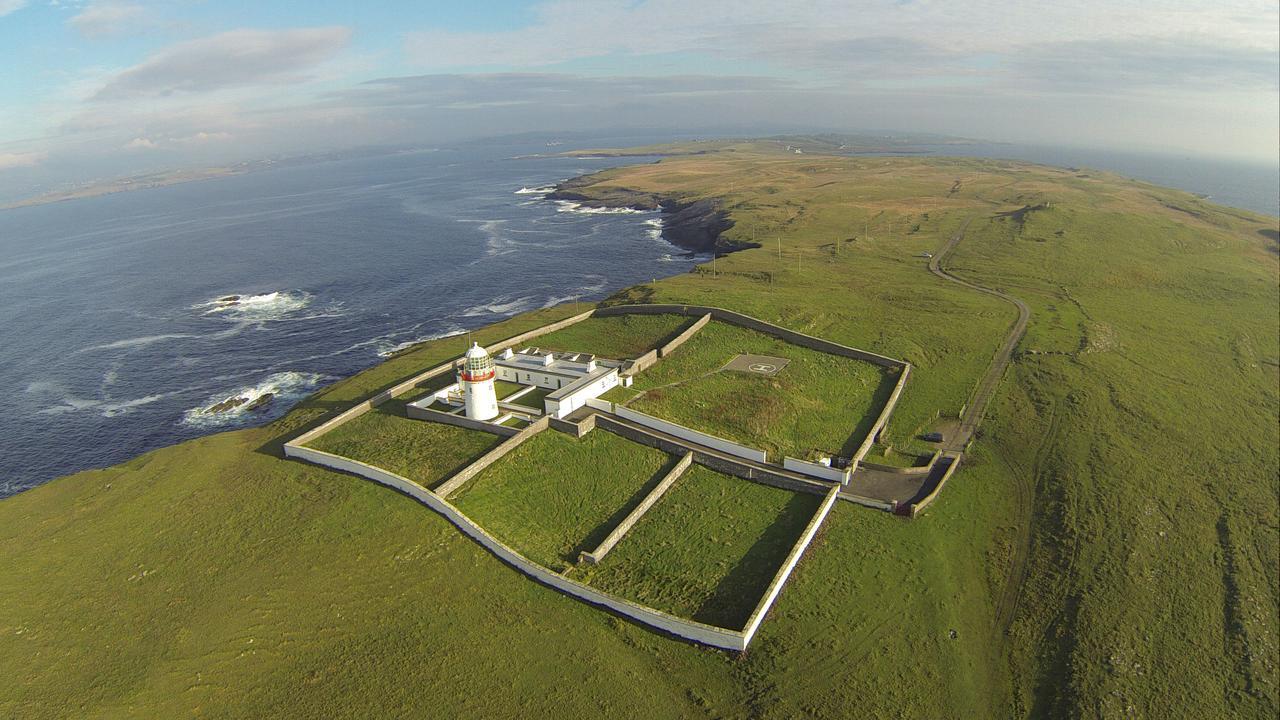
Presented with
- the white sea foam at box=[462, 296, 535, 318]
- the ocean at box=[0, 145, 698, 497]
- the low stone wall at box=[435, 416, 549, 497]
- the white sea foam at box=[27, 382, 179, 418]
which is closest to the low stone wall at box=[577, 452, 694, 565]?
the low stone wall at box=[435, 416, 549, 497]

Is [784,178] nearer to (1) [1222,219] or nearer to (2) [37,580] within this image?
(1) [1222,219]

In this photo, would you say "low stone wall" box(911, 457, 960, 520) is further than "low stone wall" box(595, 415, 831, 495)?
No

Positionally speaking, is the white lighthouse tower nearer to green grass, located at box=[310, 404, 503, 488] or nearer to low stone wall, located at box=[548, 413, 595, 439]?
green grass, located at box=[310, 404, 503, 488]

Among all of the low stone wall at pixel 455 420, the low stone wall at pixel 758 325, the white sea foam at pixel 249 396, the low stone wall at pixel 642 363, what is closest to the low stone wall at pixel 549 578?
the low stone wall at pixel 455 420

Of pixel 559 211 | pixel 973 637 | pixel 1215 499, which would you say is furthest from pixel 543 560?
pixel 559 211

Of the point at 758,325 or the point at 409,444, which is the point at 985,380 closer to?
the point at 758,325
